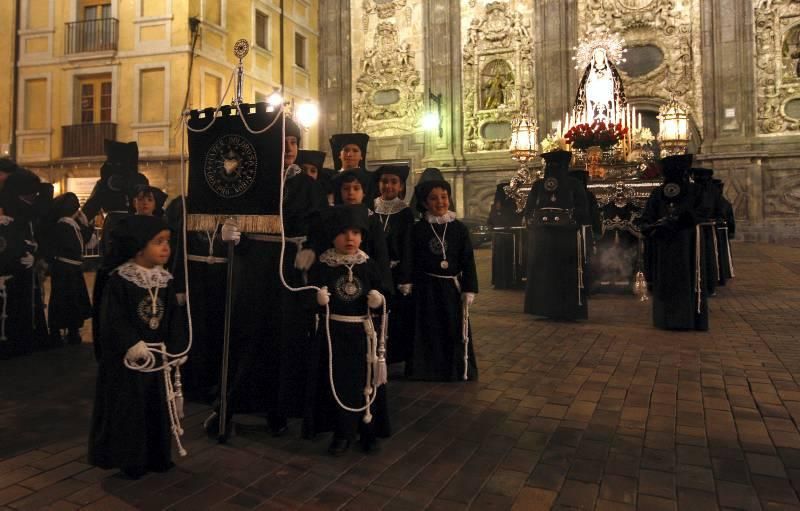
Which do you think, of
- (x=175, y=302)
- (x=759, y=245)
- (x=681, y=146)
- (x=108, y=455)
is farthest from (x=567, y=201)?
(x=759, y=245)

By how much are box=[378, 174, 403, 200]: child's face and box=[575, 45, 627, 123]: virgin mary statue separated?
27.5 ft

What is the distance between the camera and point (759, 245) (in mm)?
19234

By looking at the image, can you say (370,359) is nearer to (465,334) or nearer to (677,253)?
(465,334)

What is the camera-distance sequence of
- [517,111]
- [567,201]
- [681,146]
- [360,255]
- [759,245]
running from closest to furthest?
[360,255]
[567,201]
[681,146]
[759,245]
[517,111]

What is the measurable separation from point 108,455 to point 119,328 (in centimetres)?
71

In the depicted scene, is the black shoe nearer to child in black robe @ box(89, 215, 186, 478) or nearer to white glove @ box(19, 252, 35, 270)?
child in black robe @ box(89, 215, 186, 478)

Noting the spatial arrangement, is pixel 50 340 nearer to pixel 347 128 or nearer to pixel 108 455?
pixel 108 455

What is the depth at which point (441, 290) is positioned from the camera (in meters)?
5.41

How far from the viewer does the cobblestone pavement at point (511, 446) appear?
3.04 meters

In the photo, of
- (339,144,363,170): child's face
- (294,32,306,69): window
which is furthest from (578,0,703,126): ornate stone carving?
(339,144,363,170): child's face

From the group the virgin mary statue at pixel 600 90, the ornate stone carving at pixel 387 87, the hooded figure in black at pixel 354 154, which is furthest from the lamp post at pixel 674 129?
the ornate stone carving at pixel 387 87

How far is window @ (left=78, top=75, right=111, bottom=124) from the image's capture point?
21.5 meters

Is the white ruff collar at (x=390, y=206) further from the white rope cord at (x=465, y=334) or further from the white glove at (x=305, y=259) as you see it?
the white glove at (x=305, y=259)

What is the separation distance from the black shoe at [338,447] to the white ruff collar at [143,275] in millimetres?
1421
